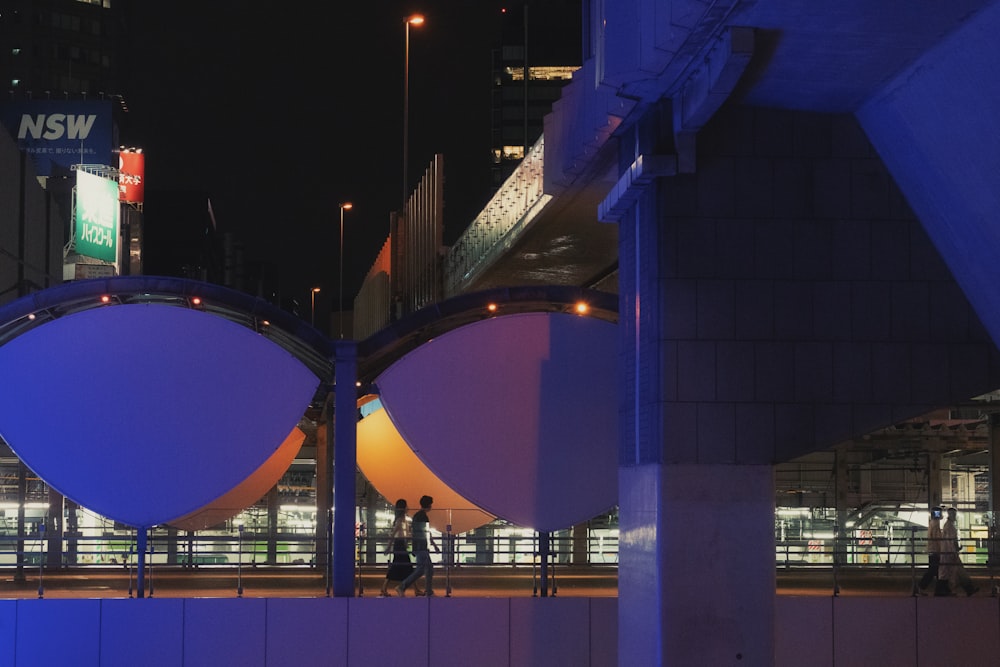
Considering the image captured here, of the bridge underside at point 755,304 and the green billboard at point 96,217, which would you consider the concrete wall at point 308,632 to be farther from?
the green billboard at point 96,217

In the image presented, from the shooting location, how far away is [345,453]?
67.5 ft

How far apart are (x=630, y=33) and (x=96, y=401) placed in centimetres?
995

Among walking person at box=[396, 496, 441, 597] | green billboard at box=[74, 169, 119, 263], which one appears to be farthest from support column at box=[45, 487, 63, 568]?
green billboard at box=[74, 169, 119, 263]

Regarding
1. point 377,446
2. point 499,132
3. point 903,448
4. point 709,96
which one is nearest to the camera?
point 709,96

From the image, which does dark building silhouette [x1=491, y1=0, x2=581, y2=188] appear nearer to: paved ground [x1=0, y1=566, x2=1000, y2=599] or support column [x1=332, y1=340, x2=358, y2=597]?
paved ground [x1=0, y1=566, x2=1000, y2=599]

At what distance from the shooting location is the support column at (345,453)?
2020 centimetres

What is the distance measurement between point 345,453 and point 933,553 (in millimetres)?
8073

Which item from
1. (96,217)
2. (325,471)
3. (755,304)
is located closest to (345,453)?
(755,304)

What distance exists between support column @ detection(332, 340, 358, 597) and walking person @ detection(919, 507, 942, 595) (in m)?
7.64

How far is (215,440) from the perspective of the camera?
67.5ft

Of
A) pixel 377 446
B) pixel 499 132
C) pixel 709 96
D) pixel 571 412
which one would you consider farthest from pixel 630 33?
pixel 499 132

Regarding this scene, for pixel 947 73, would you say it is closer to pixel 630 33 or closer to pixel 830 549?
pixel 630 33

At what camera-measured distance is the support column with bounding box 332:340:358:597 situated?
2020 cm

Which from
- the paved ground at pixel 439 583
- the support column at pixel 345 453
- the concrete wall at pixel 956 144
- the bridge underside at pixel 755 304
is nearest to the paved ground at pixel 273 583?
the paved ground at pixel 439 583
